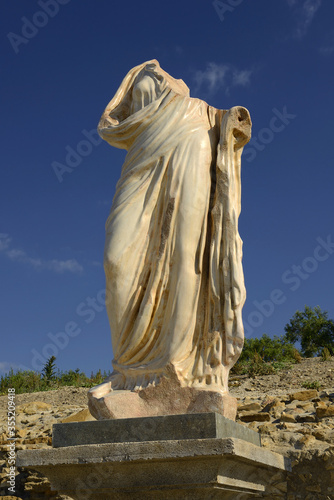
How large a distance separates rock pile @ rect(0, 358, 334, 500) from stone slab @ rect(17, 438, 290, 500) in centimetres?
189

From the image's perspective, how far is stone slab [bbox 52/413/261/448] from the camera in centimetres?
382

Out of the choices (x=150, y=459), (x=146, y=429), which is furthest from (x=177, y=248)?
(x=150, y=459)

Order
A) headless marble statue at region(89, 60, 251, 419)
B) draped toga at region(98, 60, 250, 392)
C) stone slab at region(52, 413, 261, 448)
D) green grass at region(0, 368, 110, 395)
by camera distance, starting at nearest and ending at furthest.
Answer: stone slab at region(52, 413, 261, 448) < headless marble statue at region(89, 60, 251, 419) < draped toga at region(98, 60, 250, 392) < green grass at region(0, 368, 110, 395)

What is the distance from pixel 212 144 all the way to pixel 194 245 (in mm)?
1045

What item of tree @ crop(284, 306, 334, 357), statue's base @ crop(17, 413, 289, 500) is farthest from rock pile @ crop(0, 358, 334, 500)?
tree @ crop(284, 306, 334, 357)

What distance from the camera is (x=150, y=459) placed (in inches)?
146

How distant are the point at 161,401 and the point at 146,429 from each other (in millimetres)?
430

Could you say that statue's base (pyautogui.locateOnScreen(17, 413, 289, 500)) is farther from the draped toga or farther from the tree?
the tree

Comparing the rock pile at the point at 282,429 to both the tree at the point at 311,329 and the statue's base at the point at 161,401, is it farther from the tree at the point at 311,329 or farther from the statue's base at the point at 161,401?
the tree at the point at 311,329

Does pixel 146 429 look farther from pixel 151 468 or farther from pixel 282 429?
pixel 282 429

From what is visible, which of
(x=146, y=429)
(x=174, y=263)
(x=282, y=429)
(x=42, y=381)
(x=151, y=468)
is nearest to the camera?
(x=151, y=468)

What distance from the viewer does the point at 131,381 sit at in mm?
4559

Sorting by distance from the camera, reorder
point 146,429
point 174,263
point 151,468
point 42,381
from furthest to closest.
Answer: point 42,381 → point 174,263 → point 146,429 → point 151,468

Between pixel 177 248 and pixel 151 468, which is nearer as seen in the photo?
pixel 151 468
